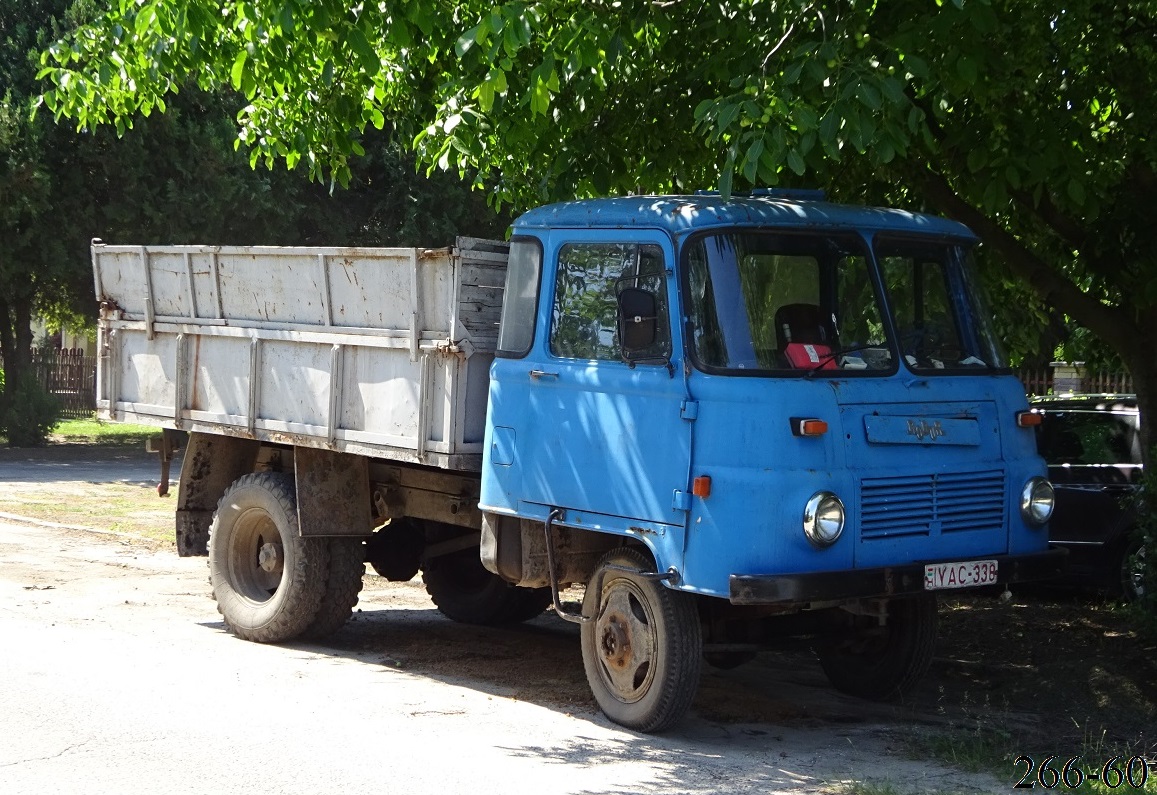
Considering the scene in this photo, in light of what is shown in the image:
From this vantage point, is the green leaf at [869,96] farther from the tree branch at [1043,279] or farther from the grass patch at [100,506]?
the grass patch at [100,506]

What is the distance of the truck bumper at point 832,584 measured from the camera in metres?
6.44

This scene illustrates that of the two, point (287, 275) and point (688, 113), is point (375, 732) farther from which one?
point (688, 113)

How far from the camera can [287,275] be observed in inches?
366

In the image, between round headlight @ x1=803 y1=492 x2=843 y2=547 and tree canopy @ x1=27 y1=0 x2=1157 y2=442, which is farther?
tree canopy @ x1=27 y1=0 x2=1157 y2=442

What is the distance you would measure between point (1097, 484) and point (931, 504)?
505 centimetres

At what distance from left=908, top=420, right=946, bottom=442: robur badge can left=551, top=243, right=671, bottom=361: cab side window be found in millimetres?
1306

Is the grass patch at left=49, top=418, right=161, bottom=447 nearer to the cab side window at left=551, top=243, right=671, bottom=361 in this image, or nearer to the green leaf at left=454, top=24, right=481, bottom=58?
the cab side window at left=551, top=243, right=671, bottom=361

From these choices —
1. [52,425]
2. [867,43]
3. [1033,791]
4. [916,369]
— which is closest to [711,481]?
[916,369]

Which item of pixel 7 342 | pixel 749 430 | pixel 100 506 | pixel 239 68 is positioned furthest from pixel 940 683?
pixel 7 342

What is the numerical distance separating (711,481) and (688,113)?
3536 millimetres

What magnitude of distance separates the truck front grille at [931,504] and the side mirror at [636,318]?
50.0 inches

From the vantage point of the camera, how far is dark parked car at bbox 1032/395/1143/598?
11.3 m

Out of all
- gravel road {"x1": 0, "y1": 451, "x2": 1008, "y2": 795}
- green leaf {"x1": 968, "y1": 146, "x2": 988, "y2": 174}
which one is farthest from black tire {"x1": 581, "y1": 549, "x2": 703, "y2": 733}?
green leaf {"x1": 968, "y1": 146, "x2": 988, "y2": 174}

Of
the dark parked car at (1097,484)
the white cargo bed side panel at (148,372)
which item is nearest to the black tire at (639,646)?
the white cargo bed side panel at (148,372)
